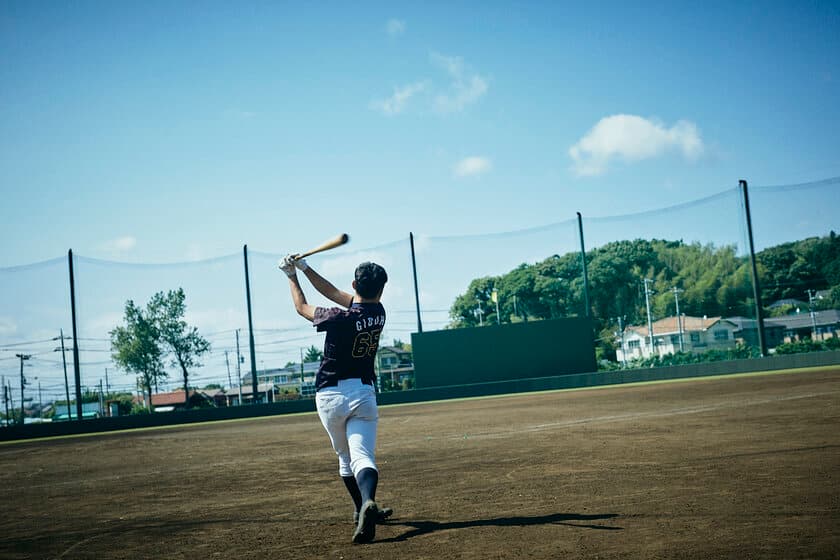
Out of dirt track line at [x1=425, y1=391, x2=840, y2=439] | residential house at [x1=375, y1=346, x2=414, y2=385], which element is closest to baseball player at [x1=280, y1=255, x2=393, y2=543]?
dirt track line at [x1=425, y1=391, x2=840, y2=439]

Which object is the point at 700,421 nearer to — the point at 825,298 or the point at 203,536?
the point at 203,536

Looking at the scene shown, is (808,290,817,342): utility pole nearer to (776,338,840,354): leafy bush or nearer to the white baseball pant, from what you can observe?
(776,338,840,354): leafy bush

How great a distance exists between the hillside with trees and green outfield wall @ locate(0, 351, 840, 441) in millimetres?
2386

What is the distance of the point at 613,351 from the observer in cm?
2917

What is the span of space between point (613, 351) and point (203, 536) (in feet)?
85.8

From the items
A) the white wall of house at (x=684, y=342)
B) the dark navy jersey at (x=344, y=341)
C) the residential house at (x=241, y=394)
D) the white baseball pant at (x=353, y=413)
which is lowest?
the residential house at (x=241, y=394)

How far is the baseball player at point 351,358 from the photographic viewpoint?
471cm

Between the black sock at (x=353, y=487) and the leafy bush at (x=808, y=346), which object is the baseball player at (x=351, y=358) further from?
the leafy bush at (x=808, y=346)

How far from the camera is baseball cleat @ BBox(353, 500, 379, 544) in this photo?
4.29 meters

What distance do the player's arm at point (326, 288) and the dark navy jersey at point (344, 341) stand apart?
0.07 m

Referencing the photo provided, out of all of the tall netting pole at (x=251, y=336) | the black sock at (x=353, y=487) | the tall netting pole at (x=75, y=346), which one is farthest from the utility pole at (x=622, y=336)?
the black sock at (x=353, y=487)

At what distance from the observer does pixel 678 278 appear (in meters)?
31.1

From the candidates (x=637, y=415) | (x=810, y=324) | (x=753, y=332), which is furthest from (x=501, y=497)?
(x=810, y=324)

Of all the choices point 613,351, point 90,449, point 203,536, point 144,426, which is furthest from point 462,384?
point 203,536
